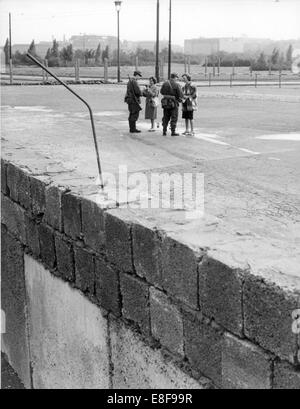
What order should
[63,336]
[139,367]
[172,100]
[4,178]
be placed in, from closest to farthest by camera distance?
[139,367] < [63,336] < [4,178] < [172,100]

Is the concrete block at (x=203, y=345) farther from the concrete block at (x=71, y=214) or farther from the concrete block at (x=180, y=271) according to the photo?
the concrete block at (x=71, y=214)

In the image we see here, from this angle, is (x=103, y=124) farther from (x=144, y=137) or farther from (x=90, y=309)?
(x=90, y=309)

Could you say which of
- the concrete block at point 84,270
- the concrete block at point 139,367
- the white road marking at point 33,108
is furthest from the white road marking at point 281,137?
the concrete block at point 139,367

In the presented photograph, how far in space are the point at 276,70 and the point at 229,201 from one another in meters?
61.5

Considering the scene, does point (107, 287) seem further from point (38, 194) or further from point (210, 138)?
point (210, 138)

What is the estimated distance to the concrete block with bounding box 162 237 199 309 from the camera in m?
4.23

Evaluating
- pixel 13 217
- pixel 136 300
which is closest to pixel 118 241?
pixel 136 300

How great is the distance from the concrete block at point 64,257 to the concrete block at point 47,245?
0.39 ft

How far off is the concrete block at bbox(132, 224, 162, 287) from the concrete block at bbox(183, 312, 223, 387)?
15.7 inches

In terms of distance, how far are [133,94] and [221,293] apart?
12.2 meters

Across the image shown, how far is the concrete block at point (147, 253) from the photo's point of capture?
4637 millimetres

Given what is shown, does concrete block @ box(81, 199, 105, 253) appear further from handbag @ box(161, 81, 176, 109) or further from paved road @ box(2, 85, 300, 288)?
handbag @ box(161, 81, 176, 109)

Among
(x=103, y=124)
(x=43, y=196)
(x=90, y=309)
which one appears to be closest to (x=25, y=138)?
(x=103, y=124)

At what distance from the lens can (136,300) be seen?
509cm
